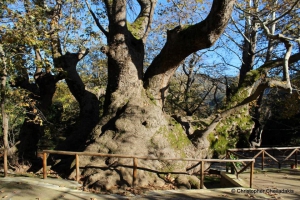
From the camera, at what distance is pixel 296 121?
2492 centimetres

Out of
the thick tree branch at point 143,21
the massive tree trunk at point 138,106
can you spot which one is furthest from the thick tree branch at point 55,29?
the thick tree branch at point 143,21

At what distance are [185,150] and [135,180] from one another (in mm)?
2760

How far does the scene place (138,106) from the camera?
10234mm

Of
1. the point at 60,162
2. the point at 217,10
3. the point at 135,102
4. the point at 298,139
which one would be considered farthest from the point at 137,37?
the point at 298,139

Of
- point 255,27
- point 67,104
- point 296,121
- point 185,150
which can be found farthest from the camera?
point 67,104

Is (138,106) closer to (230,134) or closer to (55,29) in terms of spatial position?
(230,134)

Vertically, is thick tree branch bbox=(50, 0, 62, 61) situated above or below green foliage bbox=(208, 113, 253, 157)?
above

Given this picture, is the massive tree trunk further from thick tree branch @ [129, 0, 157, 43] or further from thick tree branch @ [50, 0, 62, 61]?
thick tree branch @ [50, 0, 62, 61]

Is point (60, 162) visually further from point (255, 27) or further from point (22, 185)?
point (255, 27)

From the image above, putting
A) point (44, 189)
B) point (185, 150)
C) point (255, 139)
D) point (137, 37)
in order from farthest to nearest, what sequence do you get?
point (255, 139), point (137, 37), point (185, 150), point (44, 189)

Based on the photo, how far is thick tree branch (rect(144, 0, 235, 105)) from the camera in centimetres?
837

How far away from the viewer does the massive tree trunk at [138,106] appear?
852 centimetres

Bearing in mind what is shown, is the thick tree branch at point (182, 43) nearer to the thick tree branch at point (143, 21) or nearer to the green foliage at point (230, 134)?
the thick tree branch at point (143, 21)

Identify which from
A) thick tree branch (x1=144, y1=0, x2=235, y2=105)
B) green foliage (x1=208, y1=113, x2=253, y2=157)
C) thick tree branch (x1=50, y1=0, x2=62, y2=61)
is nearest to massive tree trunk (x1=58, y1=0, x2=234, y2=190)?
thick tree branch (x1=144, y1=0, x2=235, y2=105)
